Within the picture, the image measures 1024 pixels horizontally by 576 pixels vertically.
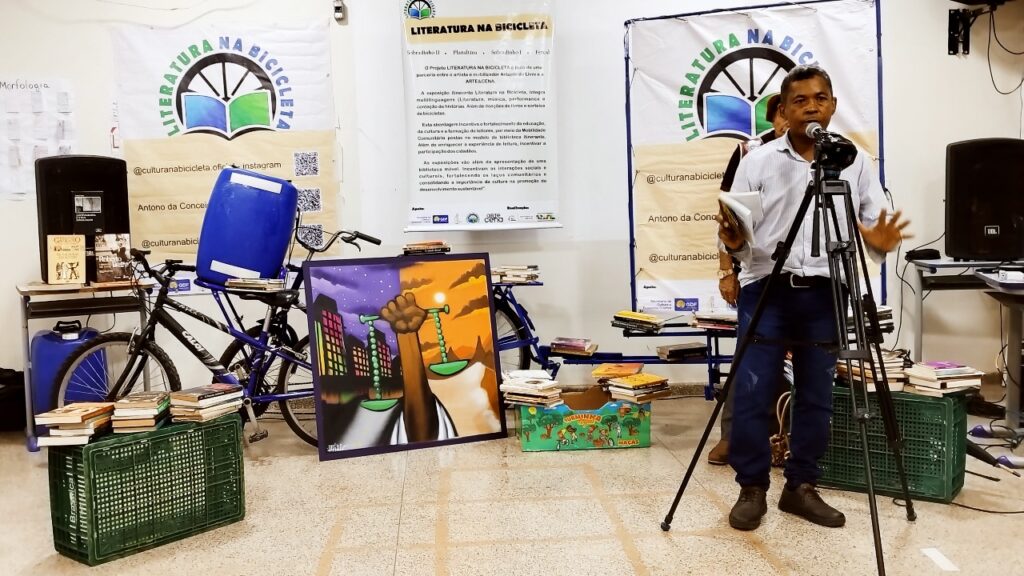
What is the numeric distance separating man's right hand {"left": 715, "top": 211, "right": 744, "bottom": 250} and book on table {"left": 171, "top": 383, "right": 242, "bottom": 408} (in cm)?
191

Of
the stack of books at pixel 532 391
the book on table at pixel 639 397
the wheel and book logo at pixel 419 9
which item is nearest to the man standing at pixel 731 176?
the book on table at pixel 639 397

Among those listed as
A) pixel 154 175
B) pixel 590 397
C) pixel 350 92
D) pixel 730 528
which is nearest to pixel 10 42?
pixel 154 175

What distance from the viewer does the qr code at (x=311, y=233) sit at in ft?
15.8

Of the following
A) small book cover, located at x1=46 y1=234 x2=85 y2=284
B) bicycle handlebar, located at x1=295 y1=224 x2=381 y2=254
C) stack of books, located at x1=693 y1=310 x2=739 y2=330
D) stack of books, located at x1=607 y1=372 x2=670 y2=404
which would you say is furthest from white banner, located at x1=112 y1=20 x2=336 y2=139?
stack of books, located at x1=693 y1=310 x2=739 y2=330

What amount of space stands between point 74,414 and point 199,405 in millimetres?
399

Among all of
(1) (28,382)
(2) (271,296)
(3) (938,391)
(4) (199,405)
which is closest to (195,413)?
(4) (199,405)

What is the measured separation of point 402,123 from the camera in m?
4.86

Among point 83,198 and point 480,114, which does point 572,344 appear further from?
point 83,198

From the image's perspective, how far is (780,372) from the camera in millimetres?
2654

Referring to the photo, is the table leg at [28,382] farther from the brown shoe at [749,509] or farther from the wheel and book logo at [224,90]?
the brown shoe at [749,509]

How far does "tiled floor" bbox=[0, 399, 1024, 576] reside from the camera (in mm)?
2455

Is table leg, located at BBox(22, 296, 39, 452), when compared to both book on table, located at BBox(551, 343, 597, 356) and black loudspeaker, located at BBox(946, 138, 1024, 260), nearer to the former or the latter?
book on table, located at BBox(551, 343, 597, 356)

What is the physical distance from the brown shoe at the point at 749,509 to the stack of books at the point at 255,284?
7.63 feet

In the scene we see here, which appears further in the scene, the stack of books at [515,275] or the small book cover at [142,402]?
the stack of books at [515,275]
